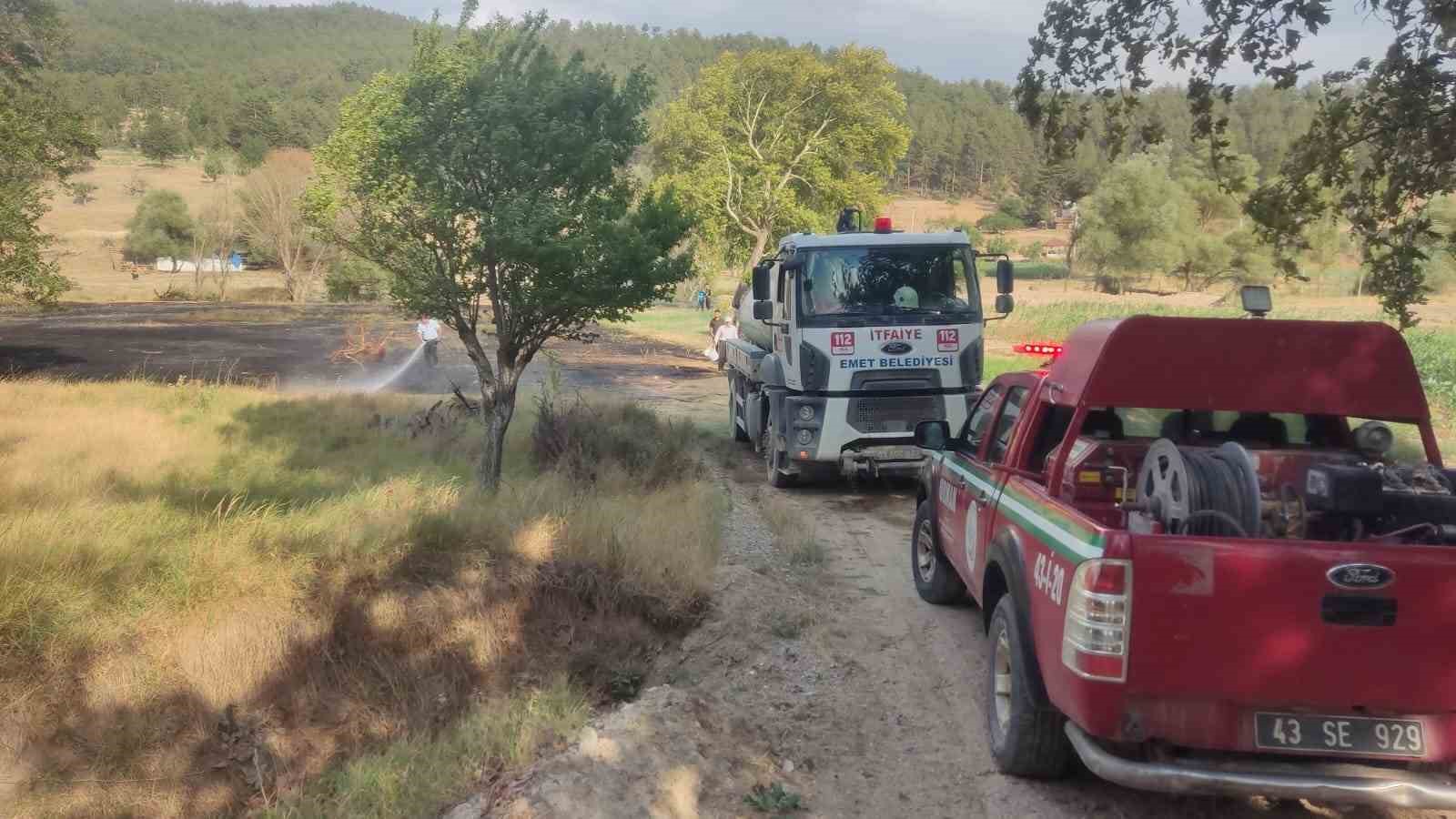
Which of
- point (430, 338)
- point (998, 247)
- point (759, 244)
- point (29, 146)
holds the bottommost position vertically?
point (430, 338)

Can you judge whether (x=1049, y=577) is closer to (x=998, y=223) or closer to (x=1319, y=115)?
(x=1319, y=115)

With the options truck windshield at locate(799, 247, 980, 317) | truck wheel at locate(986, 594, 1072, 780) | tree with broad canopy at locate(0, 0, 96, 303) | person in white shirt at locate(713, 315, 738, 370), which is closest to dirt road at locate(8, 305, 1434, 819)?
truck wheel at locate(986, 594, 1072, 780)

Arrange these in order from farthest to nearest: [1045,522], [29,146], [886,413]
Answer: [29,146] < [886,413] < [1045,522]

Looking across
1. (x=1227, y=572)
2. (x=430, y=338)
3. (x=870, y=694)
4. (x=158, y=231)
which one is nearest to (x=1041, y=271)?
(x=430, y=338)

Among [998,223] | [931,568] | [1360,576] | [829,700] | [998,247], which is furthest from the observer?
[998,223]

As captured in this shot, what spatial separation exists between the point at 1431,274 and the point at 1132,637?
4619cm

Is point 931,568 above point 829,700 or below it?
above

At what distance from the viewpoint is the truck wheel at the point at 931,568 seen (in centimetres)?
773

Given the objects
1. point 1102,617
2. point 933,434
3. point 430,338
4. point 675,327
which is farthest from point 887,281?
point 675,327

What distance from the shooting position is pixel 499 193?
32.7 feet

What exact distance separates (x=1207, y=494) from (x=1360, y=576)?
0.67 metres

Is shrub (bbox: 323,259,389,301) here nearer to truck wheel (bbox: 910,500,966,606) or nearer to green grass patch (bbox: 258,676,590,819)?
truck wheel (bbox: 910,500,966,606)

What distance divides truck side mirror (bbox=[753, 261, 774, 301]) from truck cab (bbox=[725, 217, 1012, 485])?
1.01 ft

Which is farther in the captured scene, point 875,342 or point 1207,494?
point 875,342
